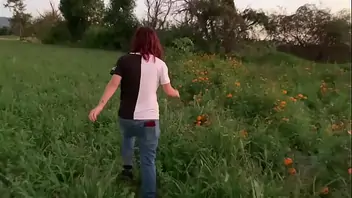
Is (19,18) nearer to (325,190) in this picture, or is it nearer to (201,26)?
(201,26)

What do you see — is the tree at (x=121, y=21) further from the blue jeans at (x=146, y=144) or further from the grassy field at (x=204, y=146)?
the blue jeans at (x=146, y=144)

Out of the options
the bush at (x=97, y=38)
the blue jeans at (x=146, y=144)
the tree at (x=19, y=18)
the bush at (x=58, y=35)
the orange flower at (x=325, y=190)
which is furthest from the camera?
the tree at (x=19, y=18)

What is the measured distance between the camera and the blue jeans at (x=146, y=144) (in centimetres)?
296

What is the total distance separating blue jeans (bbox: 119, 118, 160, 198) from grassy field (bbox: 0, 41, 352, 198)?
0.14 metres

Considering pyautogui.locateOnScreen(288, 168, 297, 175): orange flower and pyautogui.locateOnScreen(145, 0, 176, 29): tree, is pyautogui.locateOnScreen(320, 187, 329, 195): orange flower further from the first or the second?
pyautogui.locateOnScreen(145, 0, 176, 29): tree

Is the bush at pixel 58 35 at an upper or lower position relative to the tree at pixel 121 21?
lower

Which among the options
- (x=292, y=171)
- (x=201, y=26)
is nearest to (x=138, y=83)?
(x=292, y=171)

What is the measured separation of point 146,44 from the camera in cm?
298

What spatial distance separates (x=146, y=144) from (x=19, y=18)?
141 feet

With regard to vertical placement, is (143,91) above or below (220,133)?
above

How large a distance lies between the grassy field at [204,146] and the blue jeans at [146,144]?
143 mm


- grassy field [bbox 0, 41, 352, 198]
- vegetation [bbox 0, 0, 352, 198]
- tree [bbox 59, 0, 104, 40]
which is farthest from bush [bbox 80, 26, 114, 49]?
grassy field [bbox 0, 41, 352, 198]

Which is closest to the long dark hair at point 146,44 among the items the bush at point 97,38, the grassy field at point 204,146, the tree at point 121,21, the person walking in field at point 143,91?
the person walking in field at point 143,91

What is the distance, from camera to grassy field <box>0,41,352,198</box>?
8.89ft
